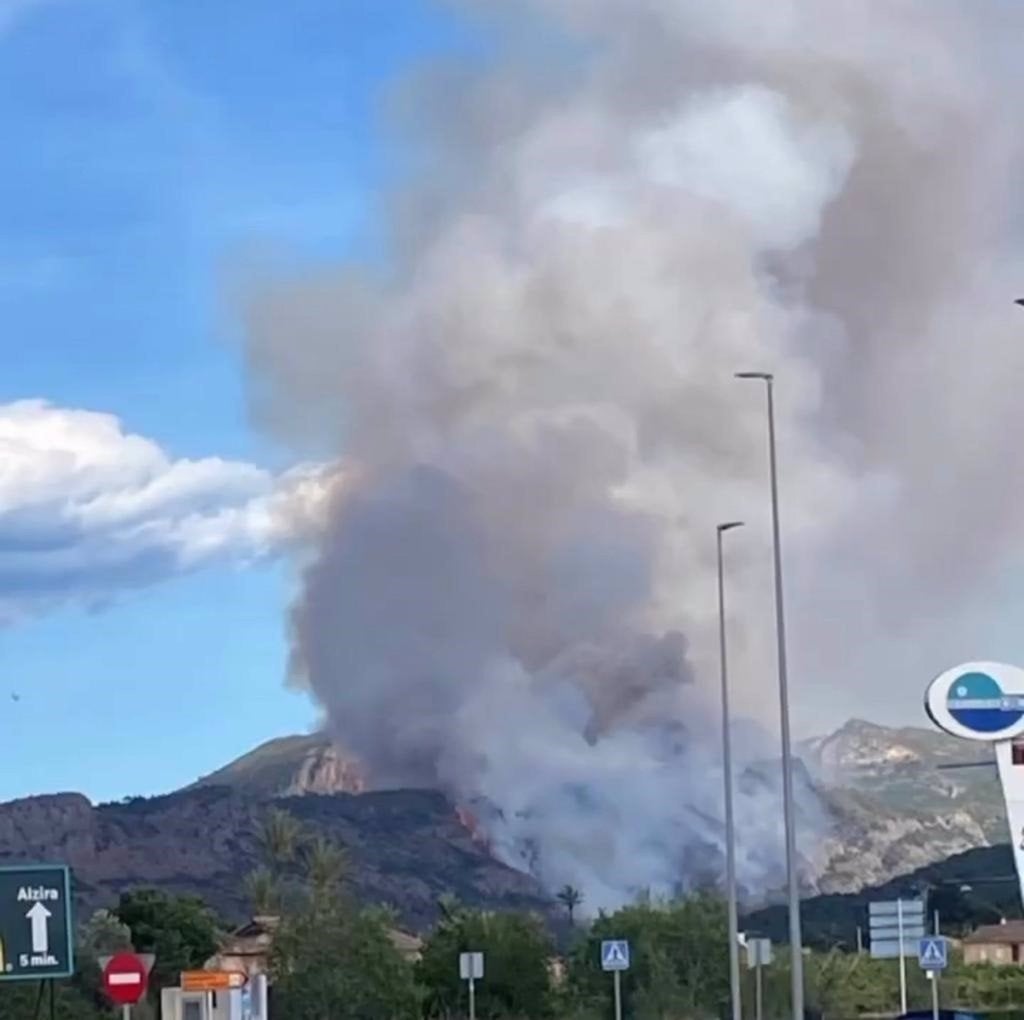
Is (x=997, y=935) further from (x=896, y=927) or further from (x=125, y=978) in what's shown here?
(x=125, y=978)

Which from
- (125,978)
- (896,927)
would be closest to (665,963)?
(896,927)

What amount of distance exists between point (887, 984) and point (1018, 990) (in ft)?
21.7

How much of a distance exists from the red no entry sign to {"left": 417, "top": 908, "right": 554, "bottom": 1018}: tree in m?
55.5

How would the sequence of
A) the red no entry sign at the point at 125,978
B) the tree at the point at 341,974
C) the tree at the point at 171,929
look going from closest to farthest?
1. the red no entry sign at the point at 125,978
2. the tree at the point at 341,974
3. the tree at the point at 171,929

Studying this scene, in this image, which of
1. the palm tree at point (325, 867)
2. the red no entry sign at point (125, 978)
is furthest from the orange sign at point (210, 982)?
the palm tree at point (325, 867)

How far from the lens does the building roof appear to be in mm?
155125

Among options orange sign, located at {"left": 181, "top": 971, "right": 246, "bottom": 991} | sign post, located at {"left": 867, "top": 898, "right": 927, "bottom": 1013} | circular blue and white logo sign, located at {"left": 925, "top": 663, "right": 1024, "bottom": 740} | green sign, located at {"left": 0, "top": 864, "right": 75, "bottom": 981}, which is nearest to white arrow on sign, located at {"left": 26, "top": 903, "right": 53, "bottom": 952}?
green sign, located at {"left": 0, "top": 864, "right": 75, "bottom": 981}

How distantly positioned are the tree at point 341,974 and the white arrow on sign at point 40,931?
4266 cm

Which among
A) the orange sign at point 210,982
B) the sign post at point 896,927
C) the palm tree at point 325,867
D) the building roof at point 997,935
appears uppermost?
the palm tree at point 325,867

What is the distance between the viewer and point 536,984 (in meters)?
91.9

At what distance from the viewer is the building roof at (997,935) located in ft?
509

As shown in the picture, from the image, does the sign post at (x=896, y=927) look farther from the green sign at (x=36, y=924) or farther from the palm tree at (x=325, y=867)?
the palm tree at (x=325, y=867)

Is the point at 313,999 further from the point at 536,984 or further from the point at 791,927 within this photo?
the point at 791,927

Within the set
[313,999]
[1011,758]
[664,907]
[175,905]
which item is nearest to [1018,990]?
[664,907]
